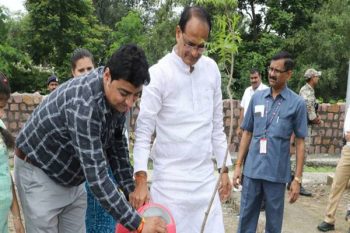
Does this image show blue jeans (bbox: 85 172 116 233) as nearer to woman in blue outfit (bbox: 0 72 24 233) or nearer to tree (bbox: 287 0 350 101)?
woman in blue outfit (bbox: 0 72 24 233)

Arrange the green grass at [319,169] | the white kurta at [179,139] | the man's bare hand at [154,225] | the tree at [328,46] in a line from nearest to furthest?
the man's bare hand at [154,225]
the white kurta at [179,139]
the green grass at [319,169]
the tree at [328,46]

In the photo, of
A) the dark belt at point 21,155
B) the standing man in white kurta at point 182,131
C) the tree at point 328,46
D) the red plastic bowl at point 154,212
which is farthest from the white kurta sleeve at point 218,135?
the tree at point 328,46

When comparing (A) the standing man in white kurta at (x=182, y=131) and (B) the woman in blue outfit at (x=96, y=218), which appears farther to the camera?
(B) the woman in blue outfit at (x=96, y=218)

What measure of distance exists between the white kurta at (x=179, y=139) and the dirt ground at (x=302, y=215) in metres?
2.30

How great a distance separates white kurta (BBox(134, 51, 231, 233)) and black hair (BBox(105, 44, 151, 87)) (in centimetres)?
65

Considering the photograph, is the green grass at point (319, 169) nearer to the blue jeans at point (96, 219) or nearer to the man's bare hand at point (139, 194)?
the blue jeans at point (96, 219)

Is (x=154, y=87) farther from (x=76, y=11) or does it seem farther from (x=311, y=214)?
(x=76, y=11)

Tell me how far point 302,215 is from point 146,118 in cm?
358

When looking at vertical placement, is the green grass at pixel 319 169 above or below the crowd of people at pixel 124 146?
below

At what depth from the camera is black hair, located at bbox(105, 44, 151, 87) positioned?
1743 millimetres

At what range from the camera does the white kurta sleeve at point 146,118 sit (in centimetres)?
242

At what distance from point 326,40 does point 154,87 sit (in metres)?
13.8

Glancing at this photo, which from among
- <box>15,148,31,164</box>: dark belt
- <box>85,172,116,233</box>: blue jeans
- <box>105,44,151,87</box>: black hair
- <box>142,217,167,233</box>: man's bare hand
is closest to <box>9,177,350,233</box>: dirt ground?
<box>85,172,116,233</box>: blue jeans

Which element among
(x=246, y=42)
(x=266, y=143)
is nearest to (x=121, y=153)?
(x=266, y=143)
